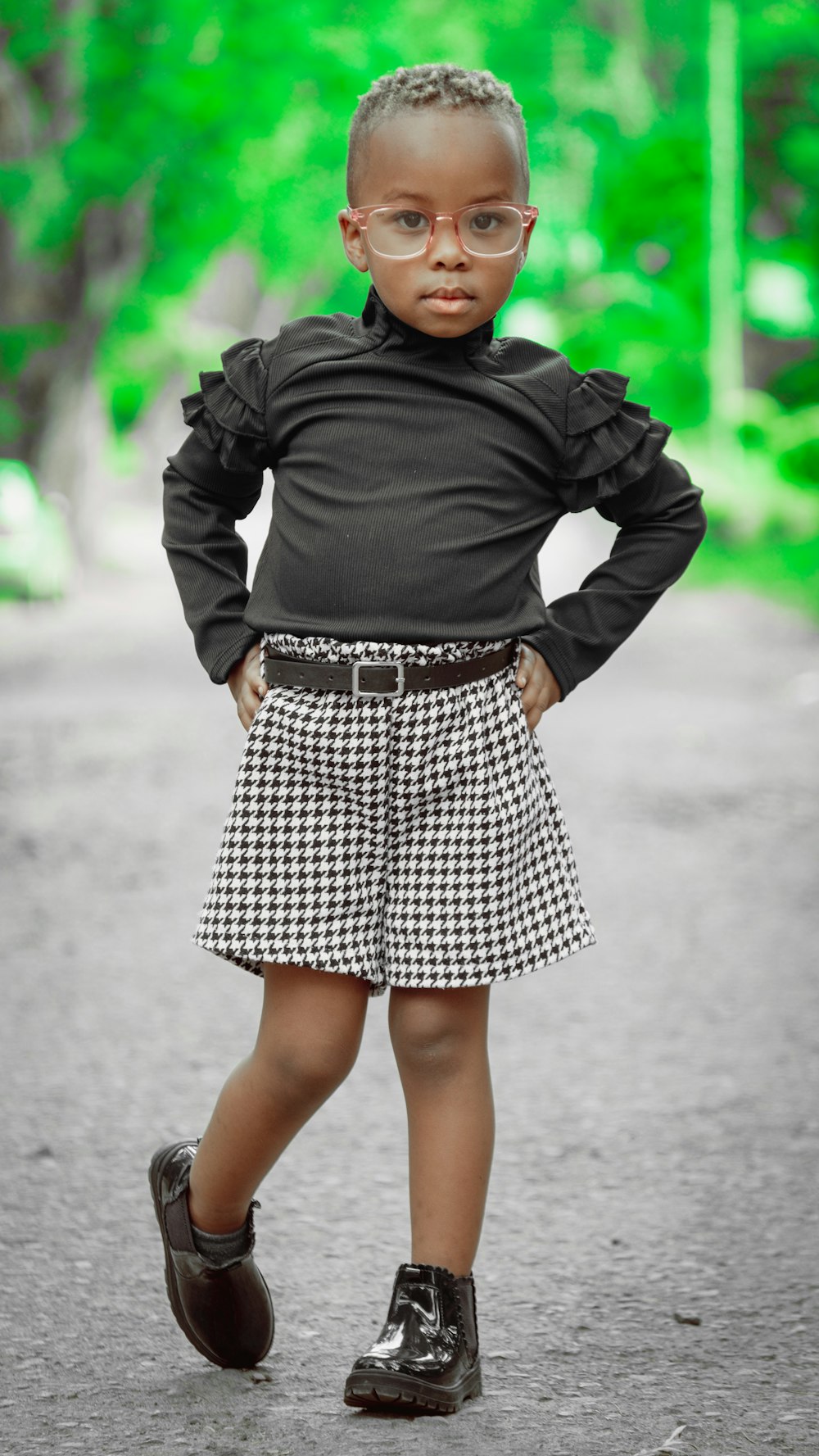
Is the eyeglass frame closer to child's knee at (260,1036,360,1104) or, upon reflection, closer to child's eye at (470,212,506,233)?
child's eye at (470,212,506,233)

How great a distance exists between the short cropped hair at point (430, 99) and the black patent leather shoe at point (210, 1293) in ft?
4.64

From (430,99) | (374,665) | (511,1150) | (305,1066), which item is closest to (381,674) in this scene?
(374,665)

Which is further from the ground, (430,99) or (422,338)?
(430,99)

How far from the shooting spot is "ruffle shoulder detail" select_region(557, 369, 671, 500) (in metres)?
2.44

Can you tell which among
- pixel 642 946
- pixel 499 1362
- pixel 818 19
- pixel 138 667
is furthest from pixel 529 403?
pixel 818 19

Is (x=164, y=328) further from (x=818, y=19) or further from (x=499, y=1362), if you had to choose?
(x=499, y=1362)

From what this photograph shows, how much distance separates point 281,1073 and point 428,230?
113cm

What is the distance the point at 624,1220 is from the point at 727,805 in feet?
11.7

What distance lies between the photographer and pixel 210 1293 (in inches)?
102

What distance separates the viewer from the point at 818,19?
76.4ft

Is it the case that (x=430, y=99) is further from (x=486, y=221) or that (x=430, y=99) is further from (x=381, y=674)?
(x=381, y=674)

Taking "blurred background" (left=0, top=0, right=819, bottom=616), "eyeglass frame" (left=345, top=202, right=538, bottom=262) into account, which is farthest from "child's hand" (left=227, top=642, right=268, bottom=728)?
"blurred background" (left=0, top=0, right=819, bottom=616)

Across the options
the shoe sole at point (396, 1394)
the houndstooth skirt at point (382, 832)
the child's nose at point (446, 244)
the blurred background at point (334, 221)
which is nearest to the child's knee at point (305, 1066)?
the houndstooth skirt at point (382, 832)

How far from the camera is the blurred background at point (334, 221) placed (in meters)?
14.2
